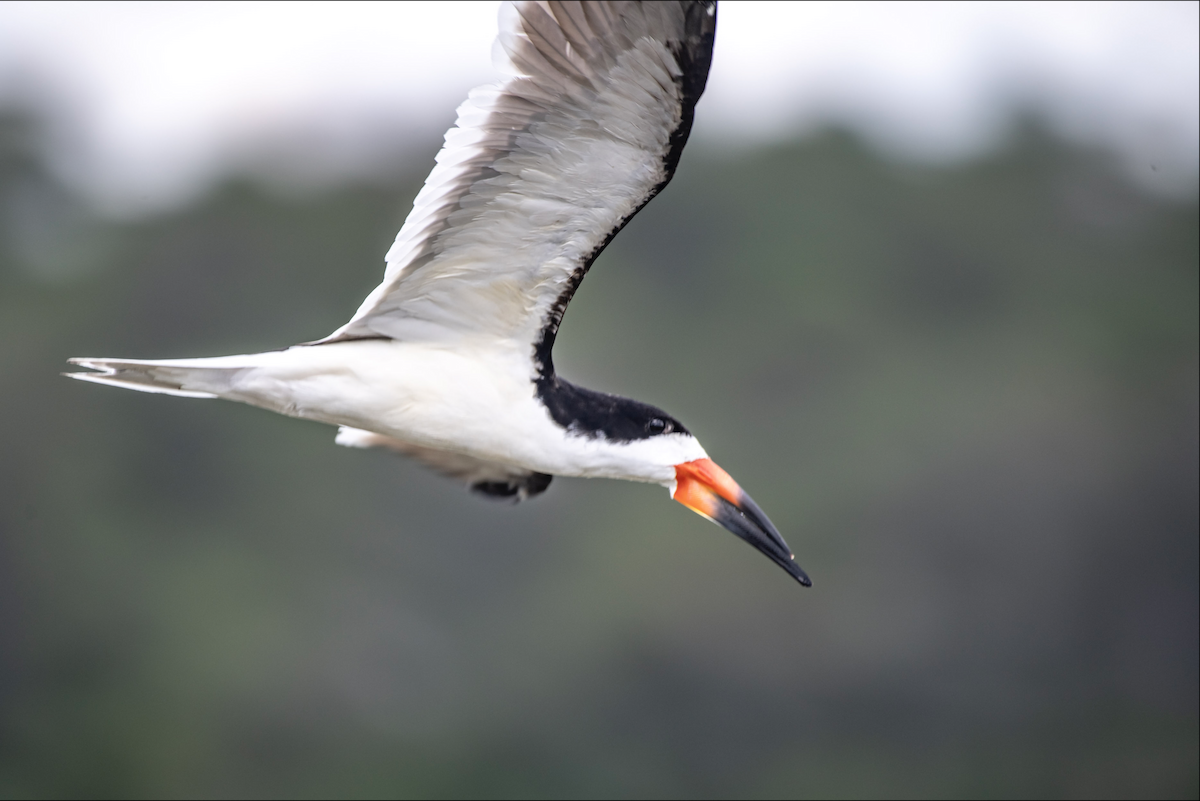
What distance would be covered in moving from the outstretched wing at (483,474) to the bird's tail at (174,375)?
1.54 metres

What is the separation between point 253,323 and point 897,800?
59.2 ft

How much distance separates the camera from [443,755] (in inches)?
1054

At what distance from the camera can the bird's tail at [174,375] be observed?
4609 mm

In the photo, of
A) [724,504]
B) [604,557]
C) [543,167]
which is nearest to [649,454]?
[724,504]

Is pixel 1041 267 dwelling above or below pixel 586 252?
below

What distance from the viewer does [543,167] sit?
4.34 meters

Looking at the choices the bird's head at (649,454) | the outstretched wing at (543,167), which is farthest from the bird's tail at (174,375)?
the bird's head at (649,454)

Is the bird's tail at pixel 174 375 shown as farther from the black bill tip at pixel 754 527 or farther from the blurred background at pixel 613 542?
the blurred background at pixel 613 542

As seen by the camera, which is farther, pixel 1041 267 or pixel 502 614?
pixel 1041 267

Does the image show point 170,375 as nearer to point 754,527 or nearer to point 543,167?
point 543,167

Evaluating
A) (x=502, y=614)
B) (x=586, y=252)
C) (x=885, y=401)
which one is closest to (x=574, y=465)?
(x=586, y=252)

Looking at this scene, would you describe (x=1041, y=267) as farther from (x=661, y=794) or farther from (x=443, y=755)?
(x=443, y=755)

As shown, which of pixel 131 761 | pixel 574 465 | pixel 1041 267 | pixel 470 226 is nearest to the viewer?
pixel 470 226

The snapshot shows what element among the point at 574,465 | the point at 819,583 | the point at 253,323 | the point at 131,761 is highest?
the point at 574,465
